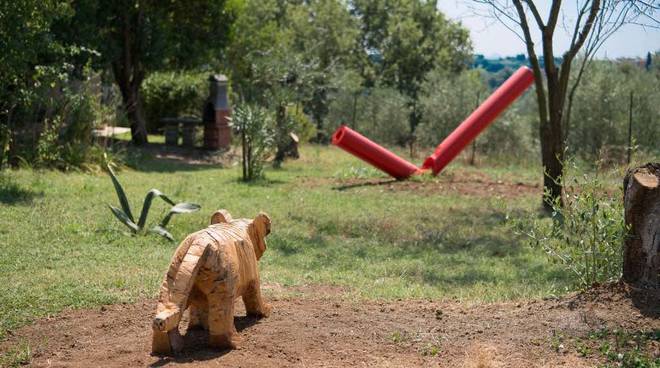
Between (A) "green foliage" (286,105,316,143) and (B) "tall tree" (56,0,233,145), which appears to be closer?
(A) "green foliage" (286,105,316,143)

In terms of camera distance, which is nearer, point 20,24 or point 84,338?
point 84,338

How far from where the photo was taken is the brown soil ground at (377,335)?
473 centimetres

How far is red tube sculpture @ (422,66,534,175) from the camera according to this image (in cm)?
1527

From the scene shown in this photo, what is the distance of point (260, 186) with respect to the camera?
1402cm

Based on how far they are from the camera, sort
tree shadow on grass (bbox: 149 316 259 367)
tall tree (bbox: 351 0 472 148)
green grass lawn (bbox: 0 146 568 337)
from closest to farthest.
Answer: tree shadow on grass (bbox: 149 316 259 367) → green grass lawn (bbox: 0 146 568 337) → tall tree (bbox: 351 0 472 148)

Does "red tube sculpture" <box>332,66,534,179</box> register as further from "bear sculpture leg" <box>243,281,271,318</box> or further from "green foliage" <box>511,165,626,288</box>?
"bear sculpture leg" <box>243,281,271,318</box>

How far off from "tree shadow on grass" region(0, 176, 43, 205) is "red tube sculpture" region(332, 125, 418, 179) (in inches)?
240

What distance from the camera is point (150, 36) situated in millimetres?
19719

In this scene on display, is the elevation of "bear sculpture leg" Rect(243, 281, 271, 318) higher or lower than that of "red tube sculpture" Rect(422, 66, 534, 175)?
lower

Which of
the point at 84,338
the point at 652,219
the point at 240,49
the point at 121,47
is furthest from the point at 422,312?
the point at 240,49

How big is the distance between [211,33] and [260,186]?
755cm

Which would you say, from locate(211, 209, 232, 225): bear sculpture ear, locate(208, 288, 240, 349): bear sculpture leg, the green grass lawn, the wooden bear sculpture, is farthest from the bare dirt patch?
locate(208, 288, 240, 349): bear sculpture leg

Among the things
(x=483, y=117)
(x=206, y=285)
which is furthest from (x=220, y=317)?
(x=483, y=117)

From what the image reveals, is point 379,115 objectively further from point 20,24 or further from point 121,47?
point 20,24
